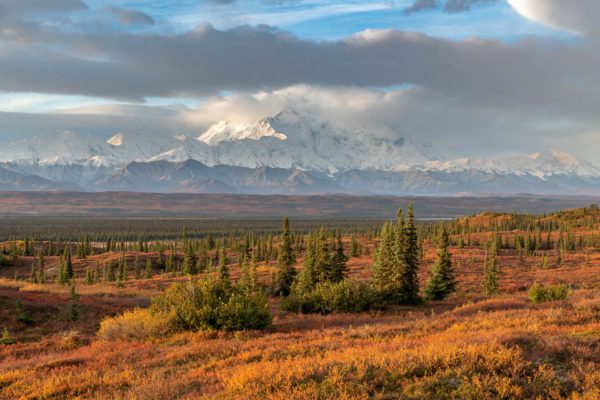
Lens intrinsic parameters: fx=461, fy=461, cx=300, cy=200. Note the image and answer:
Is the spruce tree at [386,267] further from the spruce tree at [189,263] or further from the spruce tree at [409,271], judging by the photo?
the spruce tree at [189,263]

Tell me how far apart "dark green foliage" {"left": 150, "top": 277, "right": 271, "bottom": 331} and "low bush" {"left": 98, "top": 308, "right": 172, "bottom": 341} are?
0.41m

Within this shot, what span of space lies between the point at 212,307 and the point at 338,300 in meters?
8.00

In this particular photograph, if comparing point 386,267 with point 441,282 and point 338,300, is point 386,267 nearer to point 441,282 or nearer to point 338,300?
point 441,282

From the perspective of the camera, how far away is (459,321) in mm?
19547

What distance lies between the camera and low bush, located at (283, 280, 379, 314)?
83.8 ft

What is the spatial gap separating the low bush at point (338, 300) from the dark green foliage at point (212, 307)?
5.85 metres

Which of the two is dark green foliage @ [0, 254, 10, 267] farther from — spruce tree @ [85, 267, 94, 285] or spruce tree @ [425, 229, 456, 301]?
spruce tree @ [425, 229, 456, 301]

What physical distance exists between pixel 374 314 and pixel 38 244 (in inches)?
5393

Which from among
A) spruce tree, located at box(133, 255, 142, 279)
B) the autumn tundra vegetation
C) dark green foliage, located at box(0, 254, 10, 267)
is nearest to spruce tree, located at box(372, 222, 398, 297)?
the autumn tundra vegetation

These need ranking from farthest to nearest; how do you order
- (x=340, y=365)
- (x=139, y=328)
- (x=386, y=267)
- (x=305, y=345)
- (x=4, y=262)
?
(x=4, y=262) < (x=386, y=267) < (x=139, y=328) < (x=305, y=345) < (x=340, y=365)

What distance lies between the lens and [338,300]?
83.6ft

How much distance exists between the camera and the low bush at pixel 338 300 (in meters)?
25.5

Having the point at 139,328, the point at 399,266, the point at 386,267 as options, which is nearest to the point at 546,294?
the point at 399,266

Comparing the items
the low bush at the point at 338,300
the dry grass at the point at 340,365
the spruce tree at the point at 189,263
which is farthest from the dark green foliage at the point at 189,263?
the dry grass at the point at 340,365
